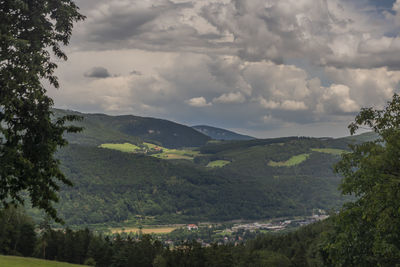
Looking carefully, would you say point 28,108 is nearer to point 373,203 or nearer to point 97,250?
point 373,203

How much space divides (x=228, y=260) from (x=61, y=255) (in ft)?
130

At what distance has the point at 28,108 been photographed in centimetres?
2048

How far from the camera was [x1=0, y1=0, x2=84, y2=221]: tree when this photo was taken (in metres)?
19.2

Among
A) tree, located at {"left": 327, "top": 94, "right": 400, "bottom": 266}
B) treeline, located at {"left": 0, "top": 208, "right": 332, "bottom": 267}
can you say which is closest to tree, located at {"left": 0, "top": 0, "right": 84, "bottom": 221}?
tree, located at {"left": 327, "top": 94, "right": 400, "bottom": 266}

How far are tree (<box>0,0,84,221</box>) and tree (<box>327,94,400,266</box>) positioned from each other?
15.7 meters

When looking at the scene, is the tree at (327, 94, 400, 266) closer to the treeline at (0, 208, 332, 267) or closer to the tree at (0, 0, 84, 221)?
the tree at (0, 0, 84, 221)

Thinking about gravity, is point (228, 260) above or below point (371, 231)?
below

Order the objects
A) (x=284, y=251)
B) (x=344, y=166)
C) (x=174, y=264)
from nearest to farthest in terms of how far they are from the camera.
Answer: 1. (x=344, y=166)
2. (x=174, y=264)
3. (x=284, y=251)

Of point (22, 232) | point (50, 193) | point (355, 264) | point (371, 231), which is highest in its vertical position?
point (50, 193)

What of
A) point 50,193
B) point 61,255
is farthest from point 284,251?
point 50,193

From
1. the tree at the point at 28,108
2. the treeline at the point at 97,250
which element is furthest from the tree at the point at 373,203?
the treeline at the point at 97,250

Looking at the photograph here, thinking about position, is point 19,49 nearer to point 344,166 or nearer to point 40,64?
point 40,64

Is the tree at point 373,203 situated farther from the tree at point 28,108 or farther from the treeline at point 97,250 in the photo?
the treeline at point 97,250

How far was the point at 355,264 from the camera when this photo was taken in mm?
25688
